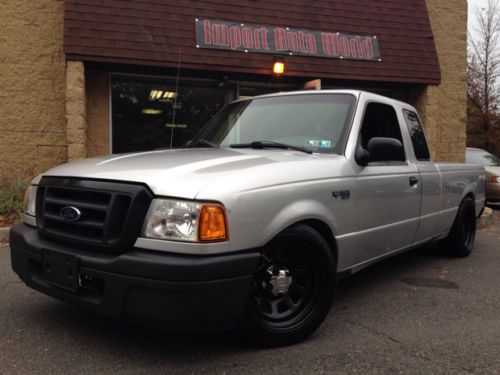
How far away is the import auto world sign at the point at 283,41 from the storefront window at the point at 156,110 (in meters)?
1.16

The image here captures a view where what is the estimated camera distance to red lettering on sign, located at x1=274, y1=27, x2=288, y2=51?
8820mm

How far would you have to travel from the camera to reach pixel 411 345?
296 cm

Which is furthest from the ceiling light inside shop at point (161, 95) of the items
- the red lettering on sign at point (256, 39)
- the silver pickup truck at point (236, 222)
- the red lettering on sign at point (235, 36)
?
A: the silver pickup truck at point (236, 222)

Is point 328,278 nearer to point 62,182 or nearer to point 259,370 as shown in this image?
point 259,370

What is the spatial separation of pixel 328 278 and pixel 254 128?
1.57 meters

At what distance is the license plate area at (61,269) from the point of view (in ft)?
8.27

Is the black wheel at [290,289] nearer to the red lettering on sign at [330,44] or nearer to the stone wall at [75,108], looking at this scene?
the stone wall at [75,108]

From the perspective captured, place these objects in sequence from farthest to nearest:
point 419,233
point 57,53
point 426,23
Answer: point 426,23 → point 57,53 → point 419,233

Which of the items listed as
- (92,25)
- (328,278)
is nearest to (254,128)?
(328,278)

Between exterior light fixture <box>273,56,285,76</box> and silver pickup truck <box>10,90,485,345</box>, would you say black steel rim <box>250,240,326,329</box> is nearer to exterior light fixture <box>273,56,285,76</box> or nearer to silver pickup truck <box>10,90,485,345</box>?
silver pickup truck <box>10,90,485,345</box>

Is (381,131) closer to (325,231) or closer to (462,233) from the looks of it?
(325,231)

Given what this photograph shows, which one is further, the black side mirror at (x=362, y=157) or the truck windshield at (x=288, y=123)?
the truck windshield at (x=288, y=123)

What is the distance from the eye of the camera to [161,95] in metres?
9.09

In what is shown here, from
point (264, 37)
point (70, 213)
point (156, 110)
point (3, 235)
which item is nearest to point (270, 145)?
point (70, 213)
